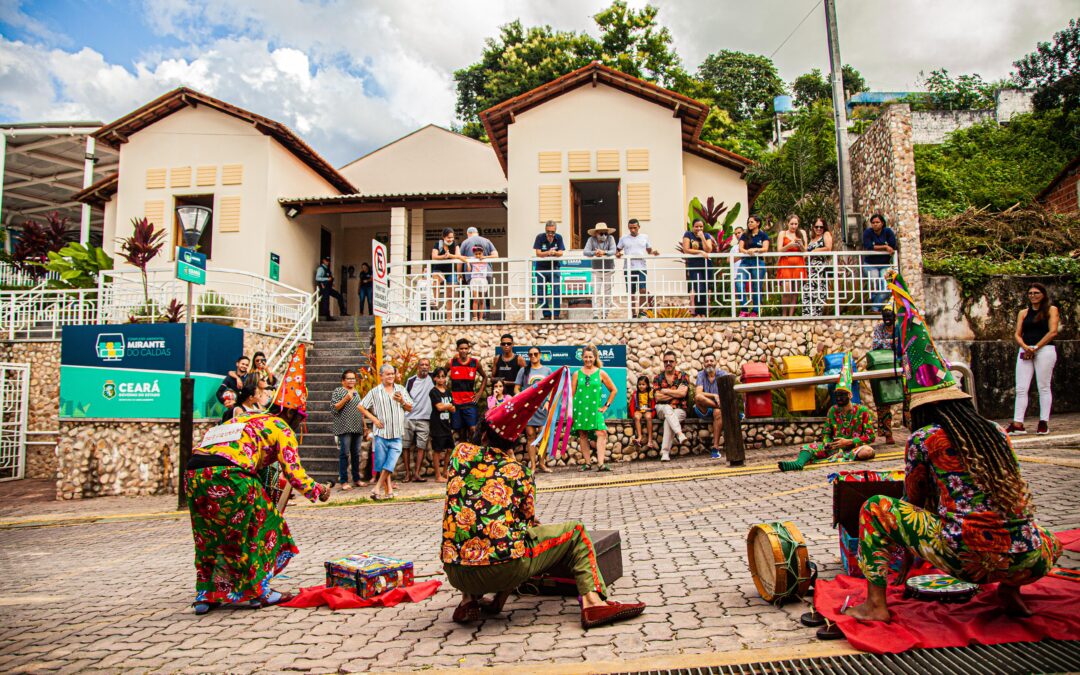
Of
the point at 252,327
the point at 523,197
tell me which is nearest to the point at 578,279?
the point at 523,197

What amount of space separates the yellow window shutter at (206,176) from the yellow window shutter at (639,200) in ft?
35.2

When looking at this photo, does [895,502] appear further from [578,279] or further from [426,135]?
[426,135]

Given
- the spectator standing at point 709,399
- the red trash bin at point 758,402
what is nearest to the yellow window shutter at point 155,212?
the spectator standing at point 709,399

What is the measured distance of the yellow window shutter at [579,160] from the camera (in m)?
16.6

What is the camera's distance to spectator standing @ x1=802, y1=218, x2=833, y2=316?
1320cm

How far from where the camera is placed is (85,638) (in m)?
4.45

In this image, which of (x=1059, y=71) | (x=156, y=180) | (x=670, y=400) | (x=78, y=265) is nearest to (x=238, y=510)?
(x=670, y=400)

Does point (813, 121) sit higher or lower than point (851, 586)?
higher

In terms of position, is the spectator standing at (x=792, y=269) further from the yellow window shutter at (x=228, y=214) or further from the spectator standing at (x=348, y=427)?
the yellow window shutter at (x=228, y=214)

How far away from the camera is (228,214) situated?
1809 cm

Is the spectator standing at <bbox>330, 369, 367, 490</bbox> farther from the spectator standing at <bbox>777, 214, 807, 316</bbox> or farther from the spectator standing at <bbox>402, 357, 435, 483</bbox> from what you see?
the spectator standing at <bbox>777, 214, 807, 316</bbox>

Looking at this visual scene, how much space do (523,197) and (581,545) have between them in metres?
13.2

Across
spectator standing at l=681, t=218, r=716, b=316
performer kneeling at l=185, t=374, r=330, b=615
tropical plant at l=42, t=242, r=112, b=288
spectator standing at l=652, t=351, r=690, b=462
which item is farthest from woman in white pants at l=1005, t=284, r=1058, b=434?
tropical plant at l=42, t=242, r=112, b=288

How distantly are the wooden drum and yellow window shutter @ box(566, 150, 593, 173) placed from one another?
528 inches
